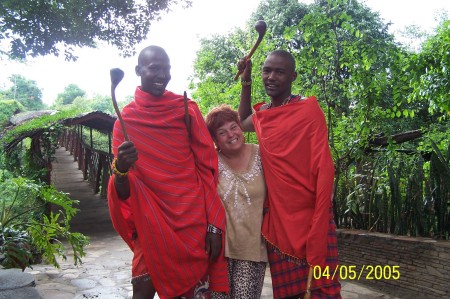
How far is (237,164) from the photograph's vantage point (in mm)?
2150

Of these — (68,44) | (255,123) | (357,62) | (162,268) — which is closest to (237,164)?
(255,123)

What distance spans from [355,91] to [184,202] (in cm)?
320

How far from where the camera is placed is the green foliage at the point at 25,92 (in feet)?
99.3

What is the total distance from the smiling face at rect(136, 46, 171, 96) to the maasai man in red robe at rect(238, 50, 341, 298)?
0.57 m

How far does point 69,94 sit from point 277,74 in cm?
3820

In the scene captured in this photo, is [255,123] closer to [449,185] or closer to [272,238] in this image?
[272,238]

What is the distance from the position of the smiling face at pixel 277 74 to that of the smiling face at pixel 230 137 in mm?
278

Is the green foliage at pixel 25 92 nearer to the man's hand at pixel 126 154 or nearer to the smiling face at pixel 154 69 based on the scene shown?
the smiling face at pixel 154 69

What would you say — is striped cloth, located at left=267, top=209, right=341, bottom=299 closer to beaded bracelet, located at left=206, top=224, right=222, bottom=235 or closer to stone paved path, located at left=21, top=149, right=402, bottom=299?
beaded bracelet, located at left=206, top=224, right=222, bottom=235

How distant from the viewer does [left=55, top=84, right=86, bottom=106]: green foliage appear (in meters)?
37.1

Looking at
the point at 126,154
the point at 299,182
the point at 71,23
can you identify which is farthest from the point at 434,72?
the point at 71,23

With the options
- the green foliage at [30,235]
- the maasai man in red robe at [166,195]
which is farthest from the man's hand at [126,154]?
the green foliage at [30,235]
